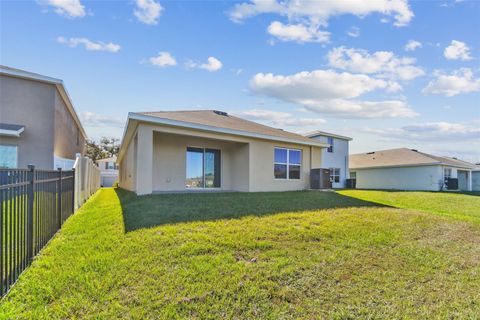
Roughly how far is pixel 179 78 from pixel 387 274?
475 inches

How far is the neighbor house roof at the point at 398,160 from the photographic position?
25203 millimetres

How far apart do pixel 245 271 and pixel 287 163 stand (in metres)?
11.1

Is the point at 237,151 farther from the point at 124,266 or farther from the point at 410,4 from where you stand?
the point at 124,266

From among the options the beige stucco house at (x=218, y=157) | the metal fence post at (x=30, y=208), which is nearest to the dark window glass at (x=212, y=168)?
the beige stucco house at (x=218, y=157)

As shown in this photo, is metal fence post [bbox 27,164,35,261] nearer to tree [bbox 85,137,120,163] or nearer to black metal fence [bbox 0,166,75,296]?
black metal fence [bbox 0,166,75,296]

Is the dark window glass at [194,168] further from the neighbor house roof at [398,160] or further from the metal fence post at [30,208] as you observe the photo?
the neighbor house roof at [398,160]

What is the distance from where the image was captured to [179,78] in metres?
13.5

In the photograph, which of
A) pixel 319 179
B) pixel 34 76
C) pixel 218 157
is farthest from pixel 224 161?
pixel 34 76

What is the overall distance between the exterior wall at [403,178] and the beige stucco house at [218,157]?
50.1ft

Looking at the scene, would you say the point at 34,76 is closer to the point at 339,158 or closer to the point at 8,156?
the point at 8,156

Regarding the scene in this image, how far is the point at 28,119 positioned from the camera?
1312cm

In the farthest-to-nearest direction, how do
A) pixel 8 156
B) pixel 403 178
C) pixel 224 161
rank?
pixel 403 178 < pixel 224 161 < pixel 8 156

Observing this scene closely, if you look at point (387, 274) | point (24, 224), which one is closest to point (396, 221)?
point (387, 274)

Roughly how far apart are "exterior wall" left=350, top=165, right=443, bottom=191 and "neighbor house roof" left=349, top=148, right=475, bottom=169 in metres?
0.64
